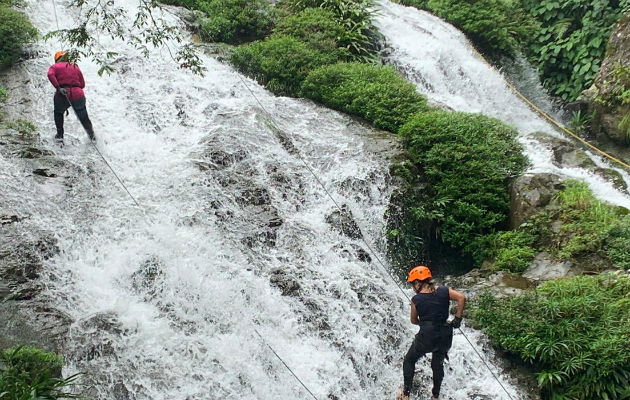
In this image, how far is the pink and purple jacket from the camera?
814 cm

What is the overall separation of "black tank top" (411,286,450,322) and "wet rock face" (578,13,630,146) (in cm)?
866

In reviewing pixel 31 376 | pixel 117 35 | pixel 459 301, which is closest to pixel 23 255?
pixel 31 376

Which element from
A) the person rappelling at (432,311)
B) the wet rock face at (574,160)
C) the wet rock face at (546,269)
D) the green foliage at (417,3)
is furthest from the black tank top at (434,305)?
the green foliage at (417,3)

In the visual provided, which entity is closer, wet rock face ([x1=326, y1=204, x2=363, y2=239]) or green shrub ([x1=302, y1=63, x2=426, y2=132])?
wet rock face ([x1=326, y1=204, x2=363, y2=239])

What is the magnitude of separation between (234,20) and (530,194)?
8.71m

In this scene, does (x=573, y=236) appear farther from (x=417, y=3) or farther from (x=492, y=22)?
(x=417, y=3)

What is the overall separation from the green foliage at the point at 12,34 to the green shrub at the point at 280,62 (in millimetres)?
4164

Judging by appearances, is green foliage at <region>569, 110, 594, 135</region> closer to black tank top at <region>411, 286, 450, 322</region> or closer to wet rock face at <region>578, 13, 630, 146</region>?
wet rock face at <region>578, 13, 630, 146</region>

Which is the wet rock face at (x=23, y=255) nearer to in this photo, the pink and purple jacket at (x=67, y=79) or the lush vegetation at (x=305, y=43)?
the pink and purple jacket at (x=67, y=79)

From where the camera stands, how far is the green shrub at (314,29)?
12695 mm

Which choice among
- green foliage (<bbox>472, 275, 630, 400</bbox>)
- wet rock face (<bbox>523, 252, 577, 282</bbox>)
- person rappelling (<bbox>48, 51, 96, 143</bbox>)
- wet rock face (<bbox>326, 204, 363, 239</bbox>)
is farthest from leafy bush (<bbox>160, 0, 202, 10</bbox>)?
green foliage (<bbox>472, 275, 630, 400</bbox>)

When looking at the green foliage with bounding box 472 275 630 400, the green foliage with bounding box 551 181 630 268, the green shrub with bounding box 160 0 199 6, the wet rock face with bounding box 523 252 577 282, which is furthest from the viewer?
the green shrub with bounding box 160 0 199 6

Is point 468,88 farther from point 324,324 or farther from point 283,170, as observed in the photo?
point 324,324

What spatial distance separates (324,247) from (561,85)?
10715 millimetres
